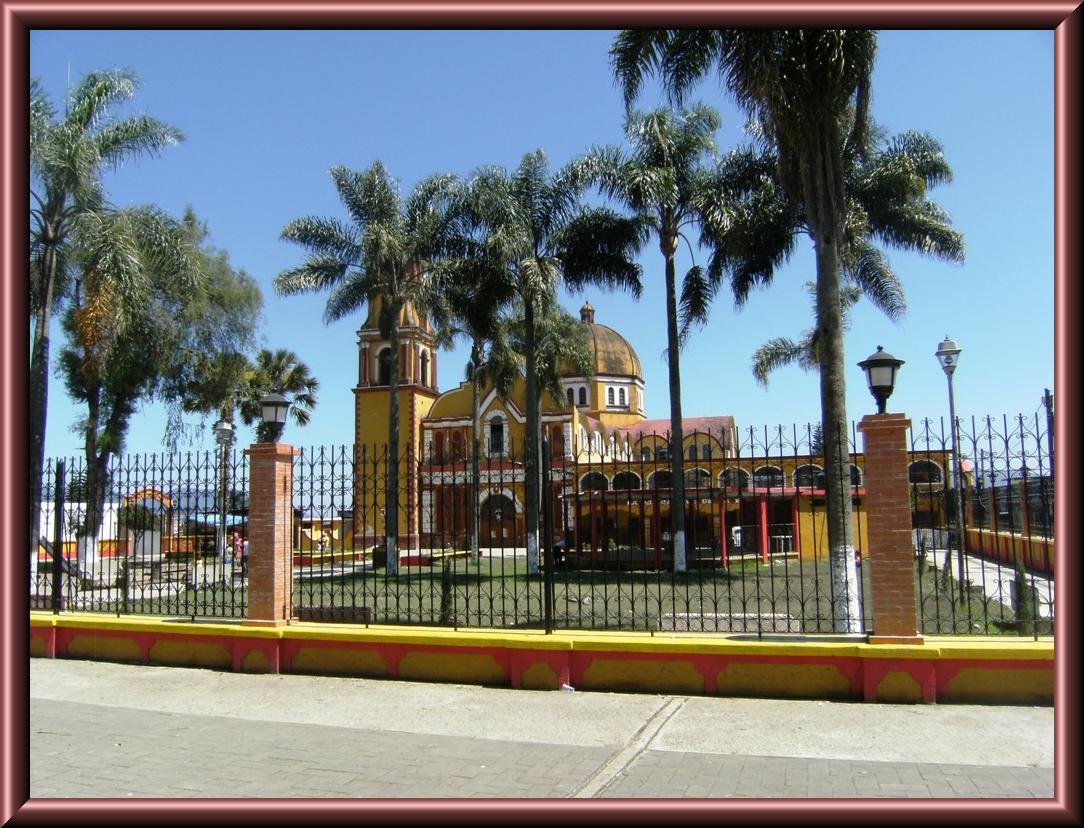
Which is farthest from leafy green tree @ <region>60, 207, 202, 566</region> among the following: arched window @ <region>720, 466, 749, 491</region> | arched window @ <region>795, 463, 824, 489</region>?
arched window @ <region>795, 463, 824, 489</region>

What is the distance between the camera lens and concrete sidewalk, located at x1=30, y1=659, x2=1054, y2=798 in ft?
18.7

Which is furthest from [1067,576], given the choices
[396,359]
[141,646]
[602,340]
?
[602,340]

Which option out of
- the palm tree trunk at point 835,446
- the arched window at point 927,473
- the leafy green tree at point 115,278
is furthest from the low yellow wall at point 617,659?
the leafy green tree at point 115,278

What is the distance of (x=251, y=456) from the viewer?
32.0ft

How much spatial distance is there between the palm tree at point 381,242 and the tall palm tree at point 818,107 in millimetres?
12158

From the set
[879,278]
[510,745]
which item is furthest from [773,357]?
[510,745]

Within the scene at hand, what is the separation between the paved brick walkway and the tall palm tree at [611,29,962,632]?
11.1ft

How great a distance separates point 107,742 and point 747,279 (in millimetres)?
16482

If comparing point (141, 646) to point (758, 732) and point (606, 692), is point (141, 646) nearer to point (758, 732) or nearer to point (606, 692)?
point (606, 692)

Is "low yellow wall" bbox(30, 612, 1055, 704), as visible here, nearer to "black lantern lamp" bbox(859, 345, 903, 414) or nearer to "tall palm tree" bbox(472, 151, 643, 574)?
"black lantern lamp" bbox(859, 345, 903, 414)

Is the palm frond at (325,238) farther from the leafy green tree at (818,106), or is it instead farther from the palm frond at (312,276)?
the leafy green tree at (818,106)

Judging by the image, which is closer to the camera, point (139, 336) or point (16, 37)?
point (16, 37)

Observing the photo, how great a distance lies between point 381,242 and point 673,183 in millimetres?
7523

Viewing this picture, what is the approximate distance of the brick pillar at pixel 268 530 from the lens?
966 cm
